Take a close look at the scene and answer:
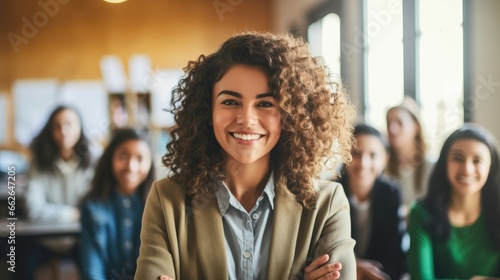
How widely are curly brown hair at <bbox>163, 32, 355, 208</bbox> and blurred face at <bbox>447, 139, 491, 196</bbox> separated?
0.93 metres

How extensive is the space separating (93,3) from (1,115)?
1.53 meters

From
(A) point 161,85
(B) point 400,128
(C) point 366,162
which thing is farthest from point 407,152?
(A) point 161,85

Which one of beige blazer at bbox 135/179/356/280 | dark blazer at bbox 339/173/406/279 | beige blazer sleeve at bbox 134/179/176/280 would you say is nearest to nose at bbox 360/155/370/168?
dark blazer at bbox 339/173/406/279

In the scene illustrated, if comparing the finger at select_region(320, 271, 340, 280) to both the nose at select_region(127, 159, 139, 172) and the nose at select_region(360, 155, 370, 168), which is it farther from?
the nose at select_region(127, 159, 139, 172)

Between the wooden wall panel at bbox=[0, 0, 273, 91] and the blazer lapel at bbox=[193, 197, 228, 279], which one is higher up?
the wooden wall panel at bbox=[0, 0, 273, 91]

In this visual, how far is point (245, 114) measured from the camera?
1.33 meters

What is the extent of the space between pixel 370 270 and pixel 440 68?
45.3 inches

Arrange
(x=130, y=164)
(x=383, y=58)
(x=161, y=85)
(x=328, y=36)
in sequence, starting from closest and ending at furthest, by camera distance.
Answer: (x=130, y=164) → (x=383, y=58) → (x=328, y=36) → (x=161, y=85)

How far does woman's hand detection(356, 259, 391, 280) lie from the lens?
2311 millimetres

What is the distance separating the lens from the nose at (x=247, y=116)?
1.33m

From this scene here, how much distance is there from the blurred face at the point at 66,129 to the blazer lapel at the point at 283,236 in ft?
6.58

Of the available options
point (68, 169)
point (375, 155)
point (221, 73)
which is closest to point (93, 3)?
point (68, 169)

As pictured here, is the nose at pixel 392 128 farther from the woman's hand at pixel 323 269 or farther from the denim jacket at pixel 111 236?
the woman's hand at pixel 323 269

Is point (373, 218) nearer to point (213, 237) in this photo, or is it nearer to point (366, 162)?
point (366, 162)
